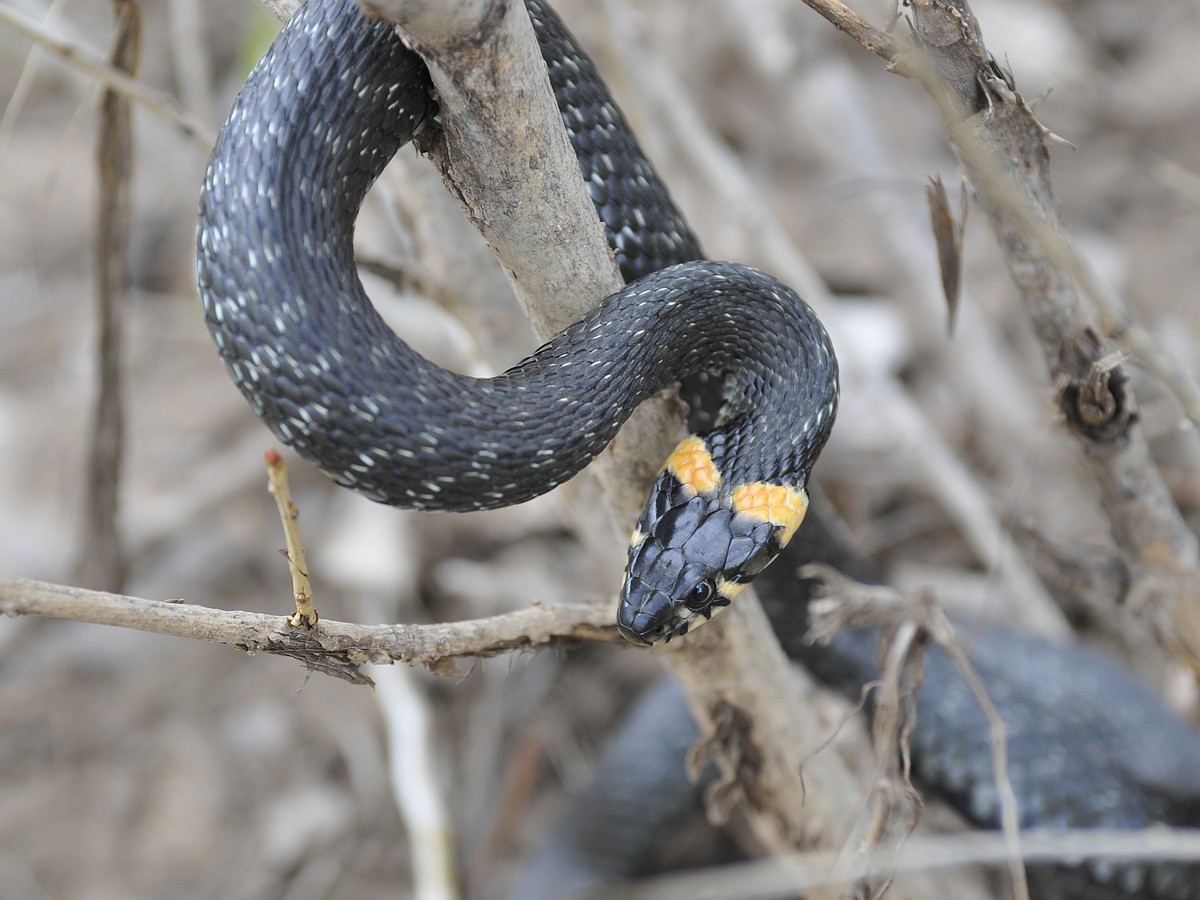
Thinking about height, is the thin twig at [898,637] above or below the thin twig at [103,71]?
below

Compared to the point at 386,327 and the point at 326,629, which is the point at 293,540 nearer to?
the point at 326,629

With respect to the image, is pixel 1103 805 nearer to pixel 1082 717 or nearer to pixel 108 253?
pixel 1082 717

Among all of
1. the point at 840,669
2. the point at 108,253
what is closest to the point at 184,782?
the point at 108,253

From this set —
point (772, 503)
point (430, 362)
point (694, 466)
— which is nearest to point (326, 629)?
point (430, 362)

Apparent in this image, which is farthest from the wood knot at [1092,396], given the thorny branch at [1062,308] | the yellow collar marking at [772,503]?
the yellow collar marking at [772,503]

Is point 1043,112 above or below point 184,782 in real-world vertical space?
above

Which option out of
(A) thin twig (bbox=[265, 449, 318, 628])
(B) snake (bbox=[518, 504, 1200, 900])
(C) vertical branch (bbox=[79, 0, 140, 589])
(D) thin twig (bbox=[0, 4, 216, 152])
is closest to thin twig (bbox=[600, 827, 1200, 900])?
(B) snake (bbox=[518, 504, 1200, 900])

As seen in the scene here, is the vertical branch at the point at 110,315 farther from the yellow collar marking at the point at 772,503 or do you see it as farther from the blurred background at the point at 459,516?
the yellow collar marking at the point at 772,503

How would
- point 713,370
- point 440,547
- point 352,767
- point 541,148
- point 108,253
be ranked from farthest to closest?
point 440,547 → point 352,767 → point 108,253 → point 713,370 → point 541,148
